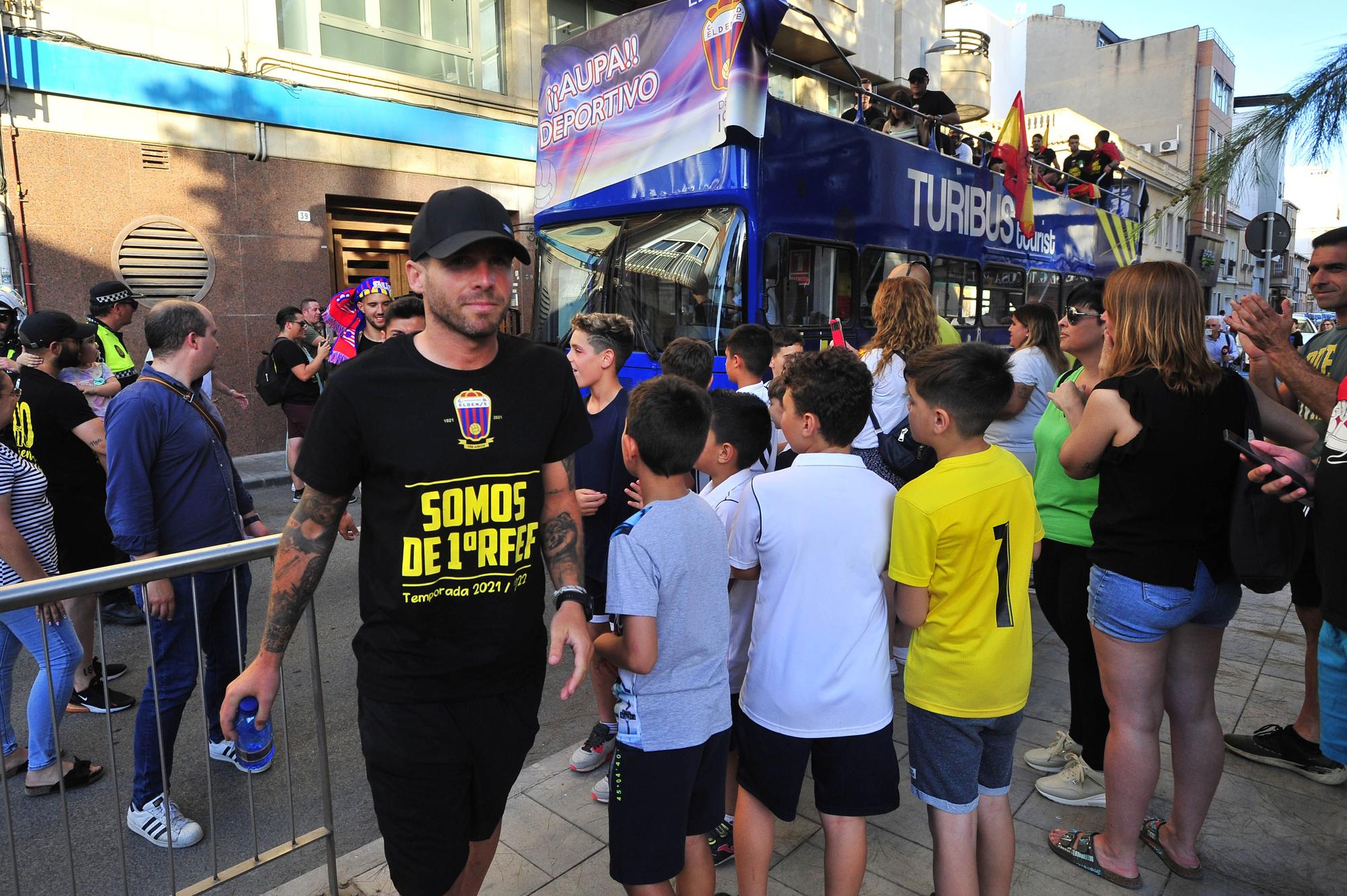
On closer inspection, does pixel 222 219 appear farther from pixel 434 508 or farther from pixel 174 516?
pixel 434 508

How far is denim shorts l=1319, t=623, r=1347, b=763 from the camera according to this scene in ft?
7.26

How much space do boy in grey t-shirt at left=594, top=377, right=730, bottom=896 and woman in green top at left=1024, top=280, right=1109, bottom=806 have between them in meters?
1.65

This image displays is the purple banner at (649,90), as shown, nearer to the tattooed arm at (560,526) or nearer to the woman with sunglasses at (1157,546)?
the woman with sunglasses at (1157,546)

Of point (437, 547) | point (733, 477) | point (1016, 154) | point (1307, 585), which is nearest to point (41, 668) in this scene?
point (437, 547)

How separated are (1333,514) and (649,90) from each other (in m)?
5.80

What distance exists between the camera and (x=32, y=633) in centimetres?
321

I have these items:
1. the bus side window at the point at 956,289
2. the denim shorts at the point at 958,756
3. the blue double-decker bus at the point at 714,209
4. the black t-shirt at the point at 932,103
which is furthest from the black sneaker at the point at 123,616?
the black t-shirt at the point at 932,103

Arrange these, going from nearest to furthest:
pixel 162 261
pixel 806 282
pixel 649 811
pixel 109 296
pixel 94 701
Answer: pixel 649 811, pixel 94 701, pixel 109 296, pixel 806 282, pixel 162 261

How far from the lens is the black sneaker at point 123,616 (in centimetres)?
517

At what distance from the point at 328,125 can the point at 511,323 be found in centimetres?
394

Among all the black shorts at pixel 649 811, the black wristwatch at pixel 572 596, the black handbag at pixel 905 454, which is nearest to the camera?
the black shorts at pixel 649 811

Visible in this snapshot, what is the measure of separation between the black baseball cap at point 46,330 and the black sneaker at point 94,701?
1773 millimetres

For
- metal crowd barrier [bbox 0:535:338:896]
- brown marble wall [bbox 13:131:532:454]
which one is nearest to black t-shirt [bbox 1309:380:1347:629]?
metal crowd barrier [bbox 0:535:338:896]

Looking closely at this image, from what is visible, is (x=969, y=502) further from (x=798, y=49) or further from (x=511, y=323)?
(x=798, y=49)
